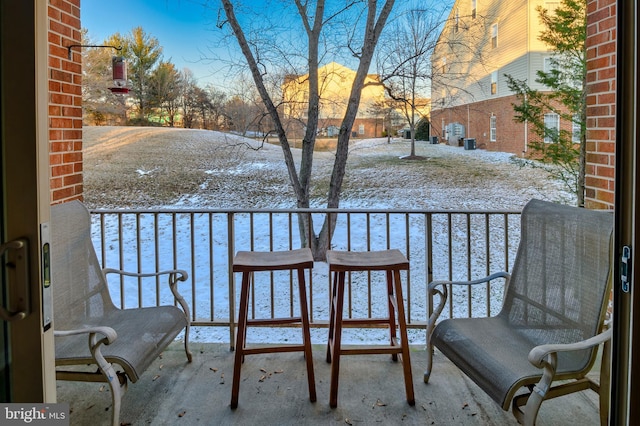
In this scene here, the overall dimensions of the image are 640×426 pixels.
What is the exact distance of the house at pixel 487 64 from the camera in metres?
6.51

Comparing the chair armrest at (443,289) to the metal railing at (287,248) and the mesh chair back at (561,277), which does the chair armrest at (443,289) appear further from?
the metal railing at (287,248)

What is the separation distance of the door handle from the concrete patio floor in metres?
1.39

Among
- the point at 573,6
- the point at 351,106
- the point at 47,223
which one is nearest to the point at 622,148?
the point at 47,223

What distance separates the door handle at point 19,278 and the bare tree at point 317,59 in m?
5.32

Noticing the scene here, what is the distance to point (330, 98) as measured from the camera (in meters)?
6.60

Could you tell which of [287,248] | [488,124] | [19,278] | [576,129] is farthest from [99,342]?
[488,124]

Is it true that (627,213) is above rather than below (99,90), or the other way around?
below

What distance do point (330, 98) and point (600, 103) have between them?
4299 millimetres

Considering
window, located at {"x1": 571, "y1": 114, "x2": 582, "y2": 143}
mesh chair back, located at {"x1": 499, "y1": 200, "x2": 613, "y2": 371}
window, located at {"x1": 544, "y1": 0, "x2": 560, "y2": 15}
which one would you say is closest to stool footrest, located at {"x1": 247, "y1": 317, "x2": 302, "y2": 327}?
mesh chair back, located at {"x1": 499, "y1": 200, "x2": 613, "y2": 371}

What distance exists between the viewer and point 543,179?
21.7 feet

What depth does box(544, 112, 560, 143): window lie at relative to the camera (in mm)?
6112

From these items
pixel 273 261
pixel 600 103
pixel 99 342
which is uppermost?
pixel 600 103

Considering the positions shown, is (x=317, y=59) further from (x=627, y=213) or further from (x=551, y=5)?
(x=627, y=213)

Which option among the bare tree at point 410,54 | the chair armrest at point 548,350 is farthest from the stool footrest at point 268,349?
the bare tree at point 410,54
